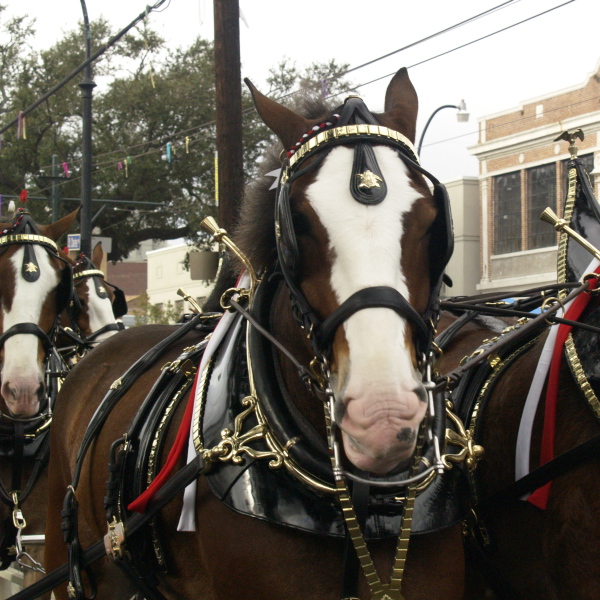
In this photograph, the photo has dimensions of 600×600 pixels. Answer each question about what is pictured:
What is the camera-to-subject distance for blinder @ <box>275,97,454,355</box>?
2.19 m

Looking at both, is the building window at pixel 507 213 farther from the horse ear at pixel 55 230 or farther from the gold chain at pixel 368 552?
the gold chain at pixel 368 552

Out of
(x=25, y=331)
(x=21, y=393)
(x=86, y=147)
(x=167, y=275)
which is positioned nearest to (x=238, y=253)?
(x=21, y=393)

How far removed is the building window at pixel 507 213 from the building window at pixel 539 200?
520 millimetres

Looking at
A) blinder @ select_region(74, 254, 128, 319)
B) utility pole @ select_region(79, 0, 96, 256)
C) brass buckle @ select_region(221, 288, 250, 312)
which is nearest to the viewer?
Result: brass buckle @ select_region(221, 288, 250, 312)

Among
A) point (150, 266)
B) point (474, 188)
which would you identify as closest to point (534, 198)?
point (474, 188)

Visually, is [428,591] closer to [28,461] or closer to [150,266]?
[28,461]

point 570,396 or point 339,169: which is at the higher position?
point 339,169

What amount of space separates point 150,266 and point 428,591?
4350 cm

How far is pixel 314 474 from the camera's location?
2500mm

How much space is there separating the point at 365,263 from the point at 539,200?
1074 inches

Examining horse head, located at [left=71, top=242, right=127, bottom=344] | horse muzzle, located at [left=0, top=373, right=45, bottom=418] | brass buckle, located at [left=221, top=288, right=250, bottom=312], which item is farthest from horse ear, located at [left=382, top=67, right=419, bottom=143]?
horse head, located at [left=71, top=242, right=127, bottom=344]

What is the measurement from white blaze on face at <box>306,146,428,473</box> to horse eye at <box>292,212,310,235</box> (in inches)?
1.9

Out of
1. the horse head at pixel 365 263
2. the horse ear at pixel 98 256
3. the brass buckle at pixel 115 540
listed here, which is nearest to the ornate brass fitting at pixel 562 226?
the horse head at pixel 365 263

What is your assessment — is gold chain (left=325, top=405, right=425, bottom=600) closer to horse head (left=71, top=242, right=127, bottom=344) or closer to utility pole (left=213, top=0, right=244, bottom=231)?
horse head (left=71, top=242, right=127, bottom=344)
